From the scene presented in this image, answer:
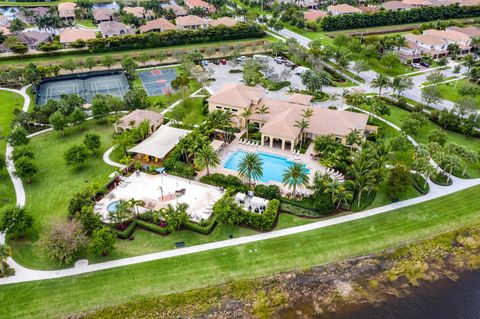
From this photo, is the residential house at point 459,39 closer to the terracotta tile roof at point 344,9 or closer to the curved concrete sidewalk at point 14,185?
the terracotta tile roof at point 344,9

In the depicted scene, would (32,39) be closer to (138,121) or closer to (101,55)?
(101,55)

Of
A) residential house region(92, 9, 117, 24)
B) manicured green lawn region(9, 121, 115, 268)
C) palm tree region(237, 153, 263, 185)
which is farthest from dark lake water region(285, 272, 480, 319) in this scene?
residential house region(92, 9, 117, 24)

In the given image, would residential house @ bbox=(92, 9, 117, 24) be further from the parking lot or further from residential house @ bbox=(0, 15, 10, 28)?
the parking lot

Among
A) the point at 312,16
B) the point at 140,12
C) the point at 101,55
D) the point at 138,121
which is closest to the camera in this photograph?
the point at 138,121

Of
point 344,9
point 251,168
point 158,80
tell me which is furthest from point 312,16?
point 251,168

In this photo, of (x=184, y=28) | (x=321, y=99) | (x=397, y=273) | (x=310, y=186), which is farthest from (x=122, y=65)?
(x=397, y=273)

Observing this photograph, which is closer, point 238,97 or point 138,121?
point 138,121

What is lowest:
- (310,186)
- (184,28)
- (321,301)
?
(321,301)

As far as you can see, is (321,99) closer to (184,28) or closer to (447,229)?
(447,229)
